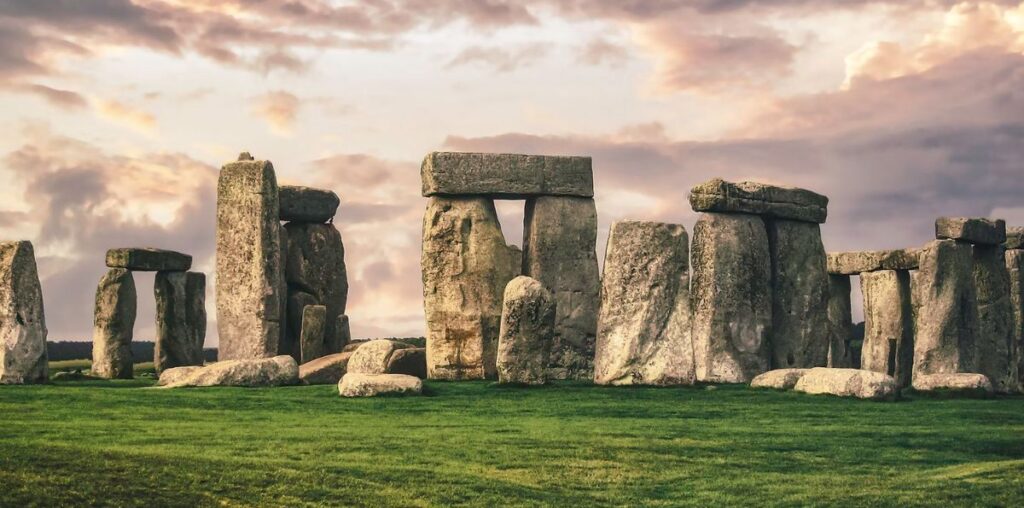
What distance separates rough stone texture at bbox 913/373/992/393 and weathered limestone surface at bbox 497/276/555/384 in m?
6.15

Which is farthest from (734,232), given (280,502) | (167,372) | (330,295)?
(280,502)

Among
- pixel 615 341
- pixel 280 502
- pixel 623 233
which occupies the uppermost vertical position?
pixel 623 233

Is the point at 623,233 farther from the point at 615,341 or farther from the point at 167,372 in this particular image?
the point at 167,372

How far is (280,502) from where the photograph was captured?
1347cm

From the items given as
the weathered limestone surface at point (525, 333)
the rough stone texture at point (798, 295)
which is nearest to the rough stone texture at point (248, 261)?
the weathered limestone surface at point (525, 333)

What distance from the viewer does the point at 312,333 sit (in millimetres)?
27547

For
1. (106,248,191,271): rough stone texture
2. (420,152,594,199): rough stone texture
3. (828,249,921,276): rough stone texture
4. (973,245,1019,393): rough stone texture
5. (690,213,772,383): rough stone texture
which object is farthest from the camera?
(828,249,921,276): rough stone texture

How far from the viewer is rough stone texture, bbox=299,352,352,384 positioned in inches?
972

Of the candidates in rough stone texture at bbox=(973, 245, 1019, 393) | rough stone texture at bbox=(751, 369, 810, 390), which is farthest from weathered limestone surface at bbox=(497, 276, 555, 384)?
rough stone texture at bbox=(973, 245, 1019, 393)

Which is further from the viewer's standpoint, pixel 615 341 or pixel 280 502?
pixel 615 341

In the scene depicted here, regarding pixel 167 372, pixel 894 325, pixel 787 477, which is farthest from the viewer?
pixel 894 325

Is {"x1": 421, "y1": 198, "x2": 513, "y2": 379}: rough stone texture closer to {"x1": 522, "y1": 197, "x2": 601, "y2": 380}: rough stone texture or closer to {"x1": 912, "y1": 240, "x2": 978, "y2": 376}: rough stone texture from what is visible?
{"x1": 522, "y1": 197, "x2": 601, "y2": 380}: rough stone texture

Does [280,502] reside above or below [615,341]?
below

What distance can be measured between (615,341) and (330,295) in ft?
27.1
